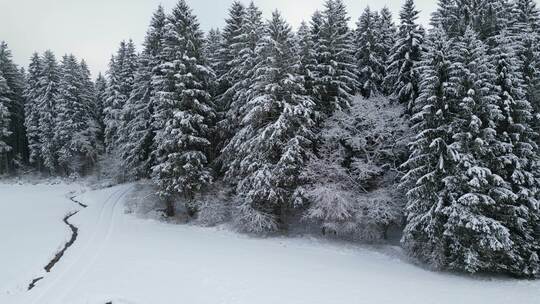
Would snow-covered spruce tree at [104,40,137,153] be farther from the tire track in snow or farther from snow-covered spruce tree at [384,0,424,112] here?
snow-covered spruce tree at [384,0,424,112]

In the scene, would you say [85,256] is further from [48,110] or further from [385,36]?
[48,110]

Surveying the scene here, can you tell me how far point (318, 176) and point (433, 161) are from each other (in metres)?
6.29

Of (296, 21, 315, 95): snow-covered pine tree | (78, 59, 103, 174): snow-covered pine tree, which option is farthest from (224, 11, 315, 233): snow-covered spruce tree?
(78, 59, 103, 174): snow-covered pine tree

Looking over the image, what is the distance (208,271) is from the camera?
15531 millimetres

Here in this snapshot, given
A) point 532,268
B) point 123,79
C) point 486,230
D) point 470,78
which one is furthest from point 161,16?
point 532,268

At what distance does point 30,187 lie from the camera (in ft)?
132

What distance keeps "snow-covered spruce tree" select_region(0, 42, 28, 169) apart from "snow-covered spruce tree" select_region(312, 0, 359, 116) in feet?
141

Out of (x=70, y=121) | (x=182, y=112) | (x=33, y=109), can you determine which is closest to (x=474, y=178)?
(x=182, y=112)

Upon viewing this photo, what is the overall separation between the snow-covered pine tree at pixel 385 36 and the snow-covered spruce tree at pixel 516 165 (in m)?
7.67

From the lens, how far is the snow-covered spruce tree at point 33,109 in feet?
149

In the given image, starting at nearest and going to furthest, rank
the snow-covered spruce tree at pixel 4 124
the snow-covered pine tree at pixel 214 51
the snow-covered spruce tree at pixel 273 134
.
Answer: the snow-covered spruce tree at pixel 273 134, the snow-covered pine tree at pixel 214 51, the snow-covered spruce tree at pixel 4 124

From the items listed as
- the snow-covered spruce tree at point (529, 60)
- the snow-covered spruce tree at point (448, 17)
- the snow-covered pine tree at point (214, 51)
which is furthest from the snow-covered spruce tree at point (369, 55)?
the snow-covered pine tree at point (214, 51)

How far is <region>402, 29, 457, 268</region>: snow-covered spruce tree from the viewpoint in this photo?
55.5 ft

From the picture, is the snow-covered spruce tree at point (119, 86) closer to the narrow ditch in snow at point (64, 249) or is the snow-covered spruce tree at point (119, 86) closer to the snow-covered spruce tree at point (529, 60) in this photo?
the narrow ditch in snow at point (64, 249)
